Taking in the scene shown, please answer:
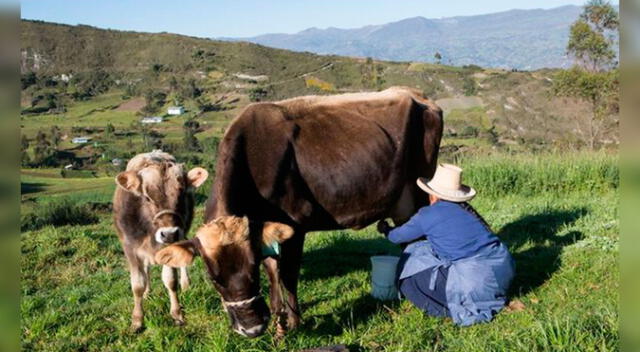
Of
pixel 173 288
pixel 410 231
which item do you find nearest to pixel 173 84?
pixel 173 288

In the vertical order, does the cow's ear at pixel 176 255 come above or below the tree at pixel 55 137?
above

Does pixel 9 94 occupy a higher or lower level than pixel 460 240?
higher

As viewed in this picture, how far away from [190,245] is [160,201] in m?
1.07

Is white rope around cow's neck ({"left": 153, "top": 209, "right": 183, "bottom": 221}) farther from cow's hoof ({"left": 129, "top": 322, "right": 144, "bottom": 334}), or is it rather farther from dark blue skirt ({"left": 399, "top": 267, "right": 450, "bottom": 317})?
dark blue skirt ({"left": 399, "top": 267, "right": 450, "bottom": 317})

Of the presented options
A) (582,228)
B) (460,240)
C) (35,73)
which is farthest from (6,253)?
(35,73)

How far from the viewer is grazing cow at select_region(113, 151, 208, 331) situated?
5.60m

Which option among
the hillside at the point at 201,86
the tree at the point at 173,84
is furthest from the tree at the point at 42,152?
the tree at the point at 173,84

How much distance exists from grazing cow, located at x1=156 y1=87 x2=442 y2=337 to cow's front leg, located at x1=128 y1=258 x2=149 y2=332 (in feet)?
3.55

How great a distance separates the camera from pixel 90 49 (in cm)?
10956

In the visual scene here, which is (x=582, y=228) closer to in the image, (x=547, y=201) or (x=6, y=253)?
(x=547, y=201)

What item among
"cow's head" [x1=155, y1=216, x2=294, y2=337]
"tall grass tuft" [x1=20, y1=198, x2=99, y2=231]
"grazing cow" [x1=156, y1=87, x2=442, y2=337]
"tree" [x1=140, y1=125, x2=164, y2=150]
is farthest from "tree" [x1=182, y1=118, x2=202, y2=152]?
"cow's head" [x1=155, y1=216, x2=294, y2=337]

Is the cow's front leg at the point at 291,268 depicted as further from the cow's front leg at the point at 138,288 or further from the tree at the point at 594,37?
the tree at the point at 594,37

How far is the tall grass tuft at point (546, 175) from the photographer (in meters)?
11.5

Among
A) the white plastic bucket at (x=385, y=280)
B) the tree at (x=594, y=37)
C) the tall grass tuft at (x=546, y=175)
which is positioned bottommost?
the white plastic bucket at (x=385, y=280)
